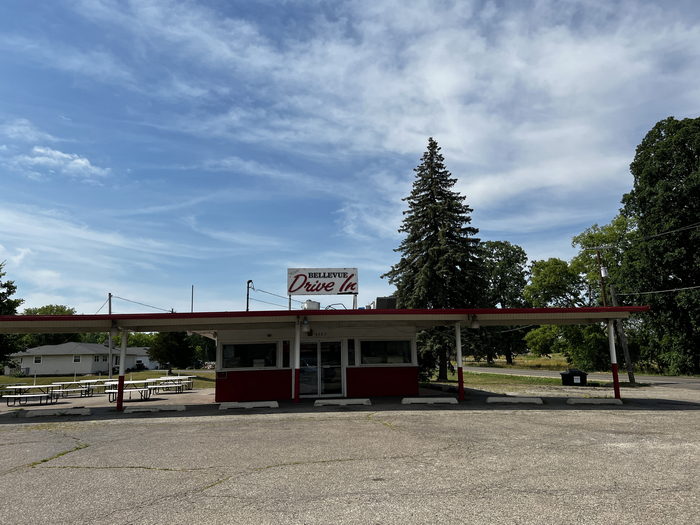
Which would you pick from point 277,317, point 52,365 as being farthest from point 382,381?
point 52,365

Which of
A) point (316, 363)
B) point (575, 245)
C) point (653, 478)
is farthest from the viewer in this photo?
point (575, 245)

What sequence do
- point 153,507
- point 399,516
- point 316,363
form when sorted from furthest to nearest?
point 316,363 → point 153,507 → point 399,516

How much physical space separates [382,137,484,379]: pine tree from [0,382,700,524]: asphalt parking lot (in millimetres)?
13901

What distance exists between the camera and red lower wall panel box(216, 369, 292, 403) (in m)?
17.4

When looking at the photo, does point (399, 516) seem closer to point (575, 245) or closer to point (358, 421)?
point (358, 421)

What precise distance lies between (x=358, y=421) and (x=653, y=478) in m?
6.67

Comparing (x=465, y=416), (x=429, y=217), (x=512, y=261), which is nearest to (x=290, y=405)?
(x=465, y=416)

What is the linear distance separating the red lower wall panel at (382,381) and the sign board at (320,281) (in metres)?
3.42

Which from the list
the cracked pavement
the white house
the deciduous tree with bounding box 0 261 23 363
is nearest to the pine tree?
the cracked pavement

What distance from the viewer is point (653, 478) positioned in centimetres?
635

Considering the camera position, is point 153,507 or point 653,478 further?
point 653,478

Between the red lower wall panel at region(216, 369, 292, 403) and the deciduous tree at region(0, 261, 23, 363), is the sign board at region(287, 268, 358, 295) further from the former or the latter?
the deciduous tree at region(0, 261, 23, 363)

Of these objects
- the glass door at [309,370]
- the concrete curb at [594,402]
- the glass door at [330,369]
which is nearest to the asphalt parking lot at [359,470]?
the concrete curb at [594,402]

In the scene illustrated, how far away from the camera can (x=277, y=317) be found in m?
15.0
